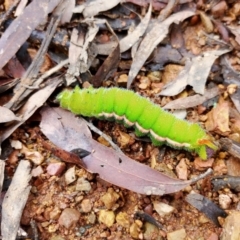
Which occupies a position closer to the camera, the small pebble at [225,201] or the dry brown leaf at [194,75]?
the small pebble at [225,201]

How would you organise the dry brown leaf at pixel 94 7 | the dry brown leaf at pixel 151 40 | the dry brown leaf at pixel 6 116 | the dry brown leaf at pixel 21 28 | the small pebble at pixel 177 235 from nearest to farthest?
the small pebble at pixel 177 235, the dry brown leaf at pixel 6 116, the dry brown leaf at pixel 21 28, the dry brown leaf at pixel 151 40, the dry brown leaf at pixel 94 7

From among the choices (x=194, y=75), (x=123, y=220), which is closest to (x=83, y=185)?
(x=123, y=220)

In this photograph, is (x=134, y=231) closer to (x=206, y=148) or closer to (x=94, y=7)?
(x=206, y=148)

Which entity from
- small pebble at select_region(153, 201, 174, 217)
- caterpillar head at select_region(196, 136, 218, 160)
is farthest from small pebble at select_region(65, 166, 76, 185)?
caterpillar head at select_region(196, 136, 218, 160)

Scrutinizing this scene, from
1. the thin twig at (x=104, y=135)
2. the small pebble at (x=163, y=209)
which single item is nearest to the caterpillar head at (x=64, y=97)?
the thin twig at (x=104, y=135)

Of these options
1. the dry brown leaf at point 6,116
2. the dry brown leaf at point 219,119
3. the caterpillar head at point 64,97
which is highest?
the dry brown leaf at point 6,116

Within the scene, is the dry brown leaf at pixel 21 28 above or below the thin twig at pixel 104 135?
above

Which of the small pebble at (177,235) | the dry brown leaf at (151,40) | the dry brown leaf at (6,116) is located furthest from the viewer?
Answer: the dry brown leaf at (151,40)

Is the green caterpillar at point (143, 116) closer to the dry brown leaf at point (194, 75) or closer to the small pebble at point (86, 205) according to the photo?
the dry brown leaf at point (194, 75)

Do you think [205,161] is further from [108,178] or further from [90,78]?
[90,78]
